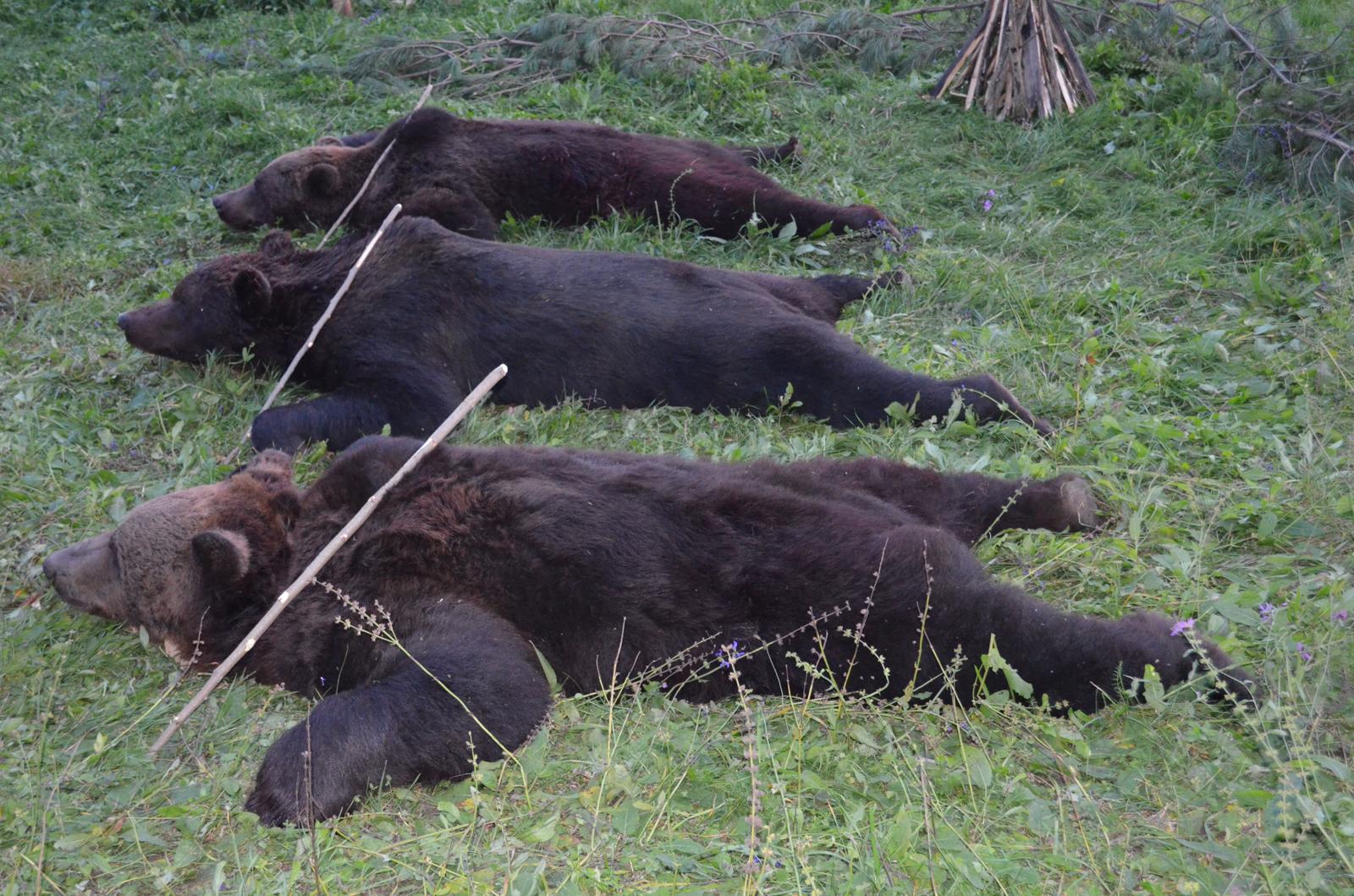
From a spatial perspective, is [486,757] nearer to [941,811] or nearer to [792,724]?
[792,724]

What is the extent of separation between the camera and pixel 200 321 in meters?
6.65

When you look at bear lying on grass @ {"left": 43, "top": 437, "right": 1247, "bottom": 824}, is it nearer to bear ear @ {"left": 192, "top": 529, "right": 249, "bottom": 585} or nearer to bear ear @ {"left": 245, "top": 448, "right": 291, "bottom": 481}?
bear ear @ {"left": 192, "top": 529, "right": 249, "bottom": 585}

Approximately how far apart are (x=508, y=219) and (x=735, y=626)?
4958mm

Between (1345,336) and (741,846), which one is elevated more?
(1345,336)

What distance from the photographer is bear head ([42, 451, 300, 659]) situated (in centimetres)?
454

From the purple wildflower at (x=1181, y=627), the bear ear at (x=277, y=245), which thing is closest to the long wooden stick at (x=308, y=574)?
the purple wildflower at (x=1181, y=627)

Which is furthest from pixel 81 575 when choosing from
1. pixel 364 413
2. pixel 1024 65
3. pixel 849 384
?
pixel 1024 65

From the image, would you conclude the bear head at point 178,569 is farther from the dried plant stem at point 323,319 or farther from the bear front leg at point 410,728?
the dried plant stem at point 323,319

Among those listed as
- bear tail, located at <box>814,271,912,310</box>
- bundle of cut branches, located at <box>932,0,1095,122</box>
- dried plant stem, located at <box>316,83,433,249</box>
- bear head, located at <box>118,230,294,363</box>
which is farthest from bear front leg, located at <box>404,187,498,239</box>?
bundle of cut branches, located at <box>932,0,1095,122</box>

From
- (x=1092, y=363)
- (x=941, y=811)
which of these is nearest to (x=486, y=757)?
(x=941, y=811)

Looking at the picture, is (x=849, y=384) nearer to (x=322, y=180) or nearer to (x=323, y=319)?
(x=323, y=319)

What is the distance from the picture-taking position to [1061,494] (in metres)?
4.94

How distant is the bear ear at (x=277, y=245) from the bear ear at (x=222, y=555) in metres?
2.94

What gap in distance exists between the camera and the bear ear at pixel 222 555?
4.41 m
